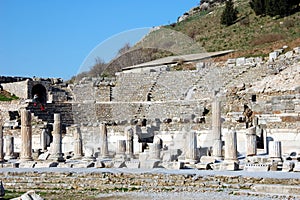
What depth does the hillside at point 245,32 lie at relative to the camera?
51.8m

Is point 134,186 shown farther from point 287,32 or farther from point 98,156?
point 287,32

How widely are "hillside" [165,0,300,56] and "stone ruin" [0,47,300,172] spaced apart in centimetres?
734

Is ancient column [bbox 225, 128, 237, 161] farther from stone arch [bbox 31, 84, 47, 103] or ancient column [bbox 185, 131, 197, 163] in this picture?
stone arch [bbox 31, 84, 47, 103]

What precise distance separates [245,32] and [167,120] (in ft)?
111

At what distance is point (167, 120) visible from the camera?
104 feet

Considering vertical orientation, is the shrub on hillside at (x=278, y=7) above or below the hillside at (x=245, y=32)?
above

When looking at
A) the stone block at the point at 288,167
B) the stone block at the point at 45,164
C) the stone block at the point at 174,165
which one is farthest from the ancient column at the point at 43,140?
the stone block at the point at 288,167

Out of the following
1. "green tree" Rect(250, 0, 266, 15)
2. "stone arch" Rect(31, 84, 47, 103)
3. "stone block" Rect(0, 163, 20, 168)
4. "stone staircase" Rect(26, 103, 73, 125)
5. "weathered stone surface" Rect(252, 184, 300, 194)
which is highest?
"green tree" Rect(250, 0, 266, 15)

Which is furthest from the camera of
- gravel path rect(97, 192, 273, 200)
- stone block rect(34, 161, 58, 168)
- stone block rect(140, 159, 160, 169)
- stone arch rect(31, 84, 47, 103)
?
stone arch rect(31, 84, 47, 103)

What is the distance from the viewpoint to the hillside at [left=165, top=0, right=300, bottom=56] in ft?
170

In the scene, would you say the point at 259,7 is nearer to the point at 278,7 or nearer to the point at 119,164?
the point at 278,7

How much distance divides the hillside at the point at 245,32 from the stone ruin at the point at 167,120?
7344 millimetres

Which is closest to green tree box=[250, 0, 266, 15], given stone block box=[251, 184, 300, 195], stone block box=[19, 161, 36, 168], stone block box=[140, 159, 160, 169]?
stone block box=[19, 161, 36, 168]

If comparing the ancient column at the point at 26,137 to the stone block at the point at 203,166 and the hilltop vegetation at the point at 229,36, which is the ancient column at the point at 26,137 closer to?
the stone block at the point at 203,166
